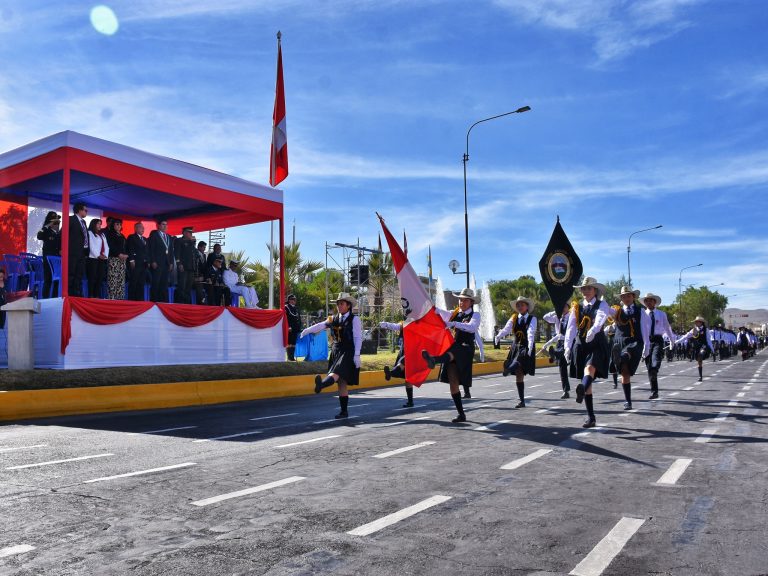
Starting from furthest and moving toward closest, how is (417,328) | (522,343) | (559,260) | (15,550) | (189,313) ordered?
1. (559,260)
2. (189,313)
3. (522,343)
4. (417,328)
5. (15,550)

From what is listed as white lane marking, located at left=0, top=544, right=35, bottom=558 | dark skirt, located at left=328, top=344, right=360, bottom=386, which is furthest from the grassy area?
white lane marking, located at left=0, top=544, right=35, bottom=558

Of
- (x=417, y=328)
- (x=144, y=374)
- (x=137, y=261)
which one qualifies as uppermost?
(x=137, y=261)

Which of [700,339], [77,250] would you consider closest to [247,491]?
[77,250]

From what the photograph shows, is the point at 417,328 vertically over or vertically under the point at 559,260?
under

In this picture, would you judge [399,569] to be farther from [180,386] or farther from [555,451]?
[180,386]

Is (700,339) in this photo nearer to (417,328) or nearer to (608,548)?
(417,328)

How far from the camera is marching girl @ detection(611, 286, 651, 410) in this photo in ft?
40.0

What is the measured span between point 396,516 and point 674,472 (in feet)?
10.0

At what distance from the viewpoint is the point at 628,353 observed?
1224 centimetres

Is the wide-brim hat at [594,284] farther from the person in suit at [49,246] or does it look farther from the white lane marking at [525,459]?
the person in suit at [49,246]

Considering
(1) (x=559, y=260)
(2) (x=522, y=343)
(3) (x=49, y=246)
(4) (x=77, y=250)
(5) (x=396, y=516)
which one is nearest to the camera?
(5) (x=396, y=516)

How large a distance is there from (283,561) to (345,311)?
7172mm

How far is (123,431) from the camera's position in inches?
372

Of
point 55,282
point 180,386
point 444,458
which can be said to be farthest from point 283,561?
point 55,282
